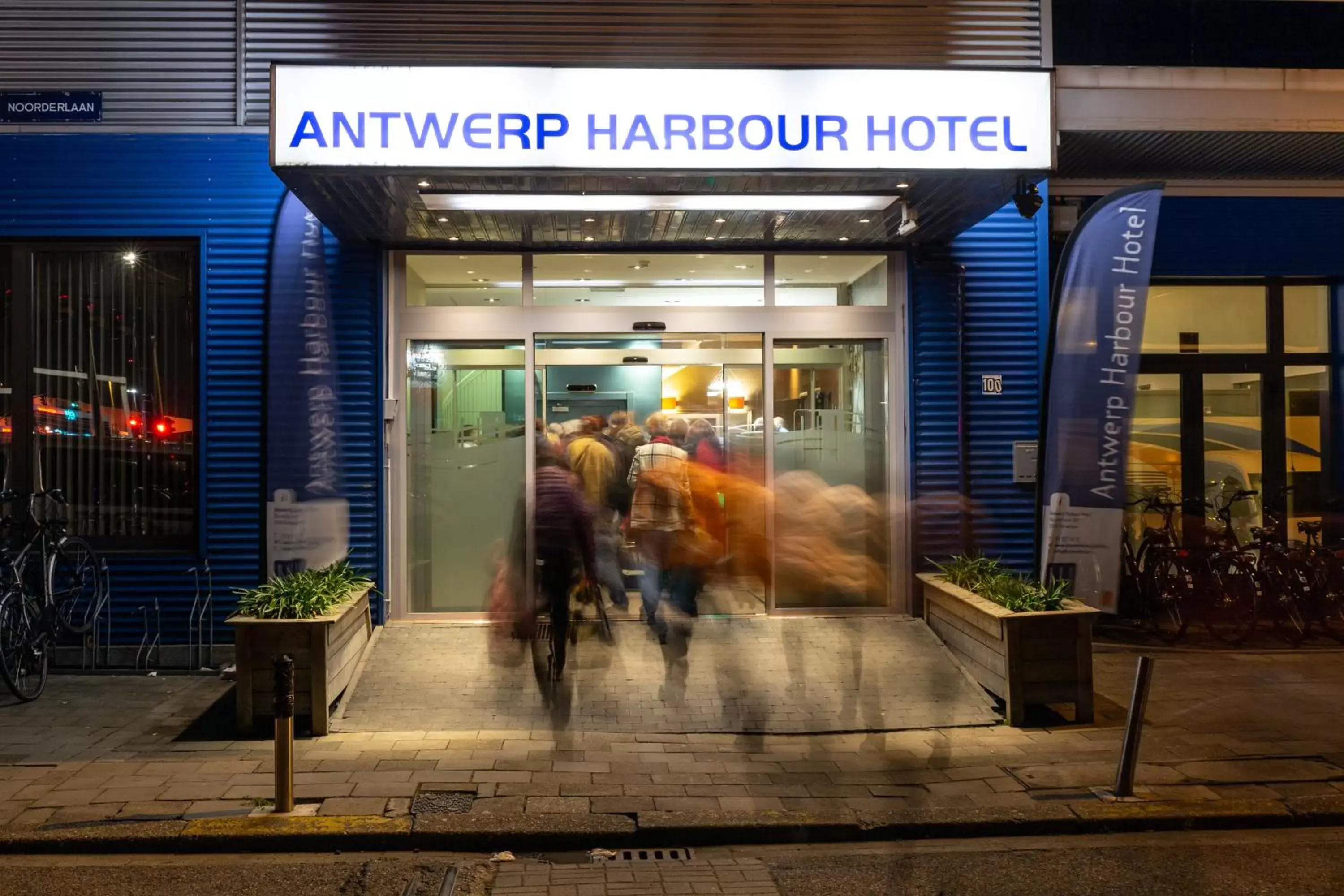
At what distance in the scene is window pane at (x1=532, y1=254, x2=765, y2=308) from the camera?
8.96 meters

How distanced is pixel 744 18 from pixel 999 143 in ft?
10.1

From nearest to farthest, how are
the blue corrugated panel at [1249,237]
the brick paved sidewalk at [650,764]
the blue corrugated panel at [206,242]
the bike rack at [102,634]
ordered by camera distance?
the brick paved sidewalk at [650,764], the bike rack at [102,634], the blue corrugated panel at [206,242], the blue corrugated panel at [1249,237]

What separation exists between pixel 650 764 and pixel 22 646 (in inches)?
202

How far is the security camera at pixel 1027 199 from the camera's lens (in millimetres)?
7004

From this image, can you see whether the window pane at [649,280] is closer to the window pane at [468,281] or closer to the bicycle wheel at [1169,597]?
the window pane at [468,281]

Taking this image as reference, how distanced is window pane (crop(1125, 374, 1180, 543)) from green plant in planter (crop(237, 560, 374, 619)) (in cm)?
800

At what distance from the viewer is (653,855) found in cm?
491

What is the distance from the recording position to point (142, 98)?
27.8ft

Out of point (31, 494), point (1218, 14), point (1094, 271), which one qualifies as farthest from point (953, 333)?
point (31, 494)

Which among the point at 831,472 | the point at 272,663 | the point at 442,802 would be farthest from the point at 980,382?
the point at 272,663

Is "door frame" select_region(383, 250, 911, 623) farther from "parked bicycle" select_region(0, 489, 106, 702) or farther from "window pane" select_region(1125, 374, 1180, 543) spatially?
"window pane" select_region(1125, 374, 1180, 543)

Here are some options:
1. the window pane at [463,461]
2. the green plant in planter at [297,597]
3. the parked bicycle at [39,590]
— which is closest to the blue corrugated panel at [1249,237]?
the window pane at [463,461]

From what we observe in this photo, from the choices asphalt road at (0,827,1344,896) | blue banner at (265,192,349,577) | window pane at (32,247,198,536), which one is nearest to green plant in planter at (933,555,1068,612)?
asphalt road at (0,827,1344,896)

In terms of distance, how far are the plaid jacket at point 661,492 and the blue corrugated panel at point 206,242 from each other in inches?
97.7
